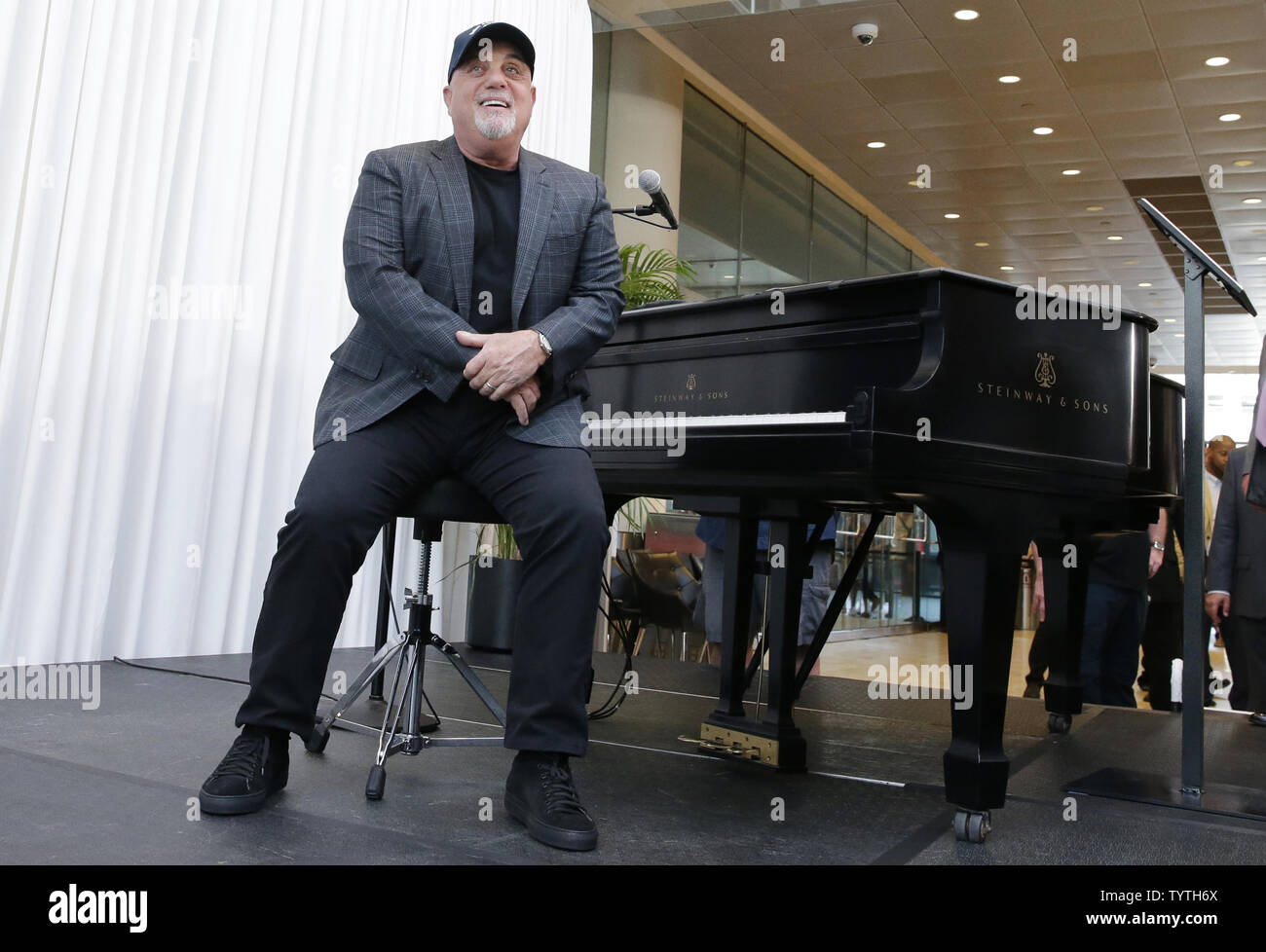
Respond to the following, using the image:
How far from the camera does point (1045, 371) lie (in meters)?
2.14

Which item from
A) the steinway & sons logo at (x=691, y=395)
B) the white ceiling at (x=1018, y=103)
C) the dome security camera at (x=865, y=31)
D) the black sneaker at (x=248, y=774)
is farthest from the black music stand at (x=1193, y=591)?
the dome security camera at (x=865, y=31)

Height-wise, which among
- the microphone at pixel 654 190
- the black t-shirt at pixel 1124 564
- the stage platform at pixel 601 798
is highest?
the microphone at pixel 654 190

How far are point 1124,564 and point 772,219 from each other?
4.75 m

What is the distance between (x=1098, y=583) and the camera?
4445 mm

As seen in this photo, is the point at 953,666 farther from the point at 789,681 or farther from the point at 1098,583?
the point at 1098,583

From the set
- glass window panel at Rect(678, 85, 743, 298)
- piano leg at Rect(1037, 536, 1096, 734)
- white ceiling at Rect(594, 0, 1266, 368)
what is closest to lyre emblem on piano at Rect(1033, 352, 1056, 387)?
piano leg at Rect(1037, 536, 1096, 734)

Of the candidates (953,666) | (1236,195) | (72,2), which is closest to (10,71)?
(72,2)

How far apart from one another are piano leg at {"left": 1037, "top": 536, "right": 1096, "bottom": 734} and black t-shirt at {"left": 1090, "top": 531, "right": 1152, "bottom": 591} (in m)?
1.18

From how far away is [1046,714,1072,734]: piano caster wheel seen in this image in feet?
10.6

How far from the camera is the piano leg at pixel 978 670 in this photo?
1.92m

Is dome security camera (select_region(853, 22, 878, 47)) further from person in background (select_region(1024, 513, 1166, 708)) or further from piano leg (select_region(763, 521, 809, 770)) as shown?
piano leg (select_region(763, 521, 809, 770))

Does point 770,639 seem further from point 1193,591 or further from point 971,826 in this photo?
point 1193,591

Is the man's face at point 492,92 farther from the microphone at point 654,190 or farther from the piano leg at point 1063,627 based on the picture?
the piano leg at point 1063,627

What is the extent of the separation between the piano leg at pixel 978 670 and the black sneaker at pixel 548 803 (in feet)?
2.24
